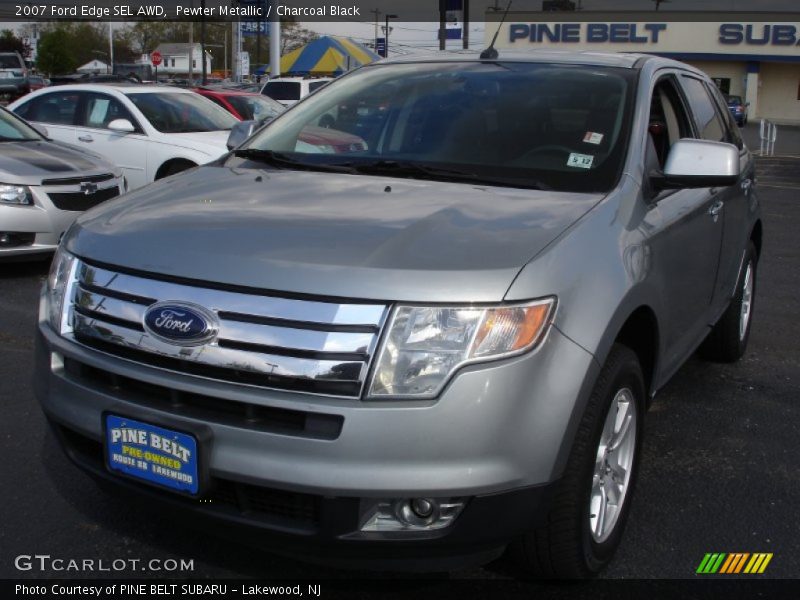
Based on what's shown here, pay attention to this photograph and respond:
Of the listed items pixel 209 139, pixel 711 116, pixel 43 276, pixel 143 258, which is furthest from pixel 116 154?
pixel 143 258

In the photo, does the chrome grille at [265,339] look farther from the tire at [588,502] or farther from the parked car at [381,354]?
the tire at [588,502]

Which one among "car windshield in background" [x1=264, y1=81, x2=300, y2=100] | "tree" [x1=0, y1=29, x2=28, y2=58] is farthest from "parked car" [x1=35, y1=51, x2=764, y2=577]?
"tree" [x1=0, y1=29, x2=28, y2=58]

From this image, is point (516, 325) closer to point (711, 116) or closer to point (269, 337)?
point (269, 337)

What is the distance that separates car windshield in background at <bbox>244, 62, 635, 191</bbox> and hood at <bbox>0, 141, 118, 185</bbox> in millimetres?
3872

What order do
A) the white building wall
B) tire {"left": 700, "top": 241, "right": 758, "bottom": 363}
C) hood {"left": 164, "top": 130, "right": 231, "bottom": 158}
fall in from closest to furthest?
1. tire {"left": 700, "top": 241, "right": 758, "bottom": 363}
2. hood {"left": 164, "top": 130, "right": 231, "bottom": 158}
3. the white building wall

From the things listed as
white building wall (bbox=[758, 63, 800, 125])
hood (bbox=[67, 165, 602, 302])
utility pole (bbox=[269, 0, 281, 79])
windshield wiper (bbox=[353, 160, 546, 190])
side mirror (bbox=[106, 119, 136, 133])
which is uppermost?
utility pole (bbox=[269, 0, 281, 79])

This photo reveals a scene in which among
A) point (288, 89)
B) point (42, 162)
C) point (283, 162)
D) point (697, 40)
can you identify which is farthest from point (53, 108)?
point (697, 40)

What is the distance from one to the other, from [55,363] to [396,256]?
1.12 meters

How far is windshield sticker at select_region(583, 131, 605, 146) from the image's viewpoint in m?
3.34

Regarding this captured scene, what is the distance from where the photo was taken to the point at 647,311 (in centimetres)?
298

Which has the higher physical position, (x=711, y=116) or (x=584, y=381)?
(x=711, y=116)

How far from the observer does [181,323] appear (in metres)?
2.40

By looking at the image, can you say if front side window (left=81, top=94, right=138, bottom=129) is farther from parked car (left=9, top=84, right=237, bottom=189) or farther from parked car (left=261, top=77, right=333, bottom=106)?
parked car (left=261, top=77, right=333, bottom=106)

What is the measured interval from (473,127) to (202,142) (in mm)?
6558
